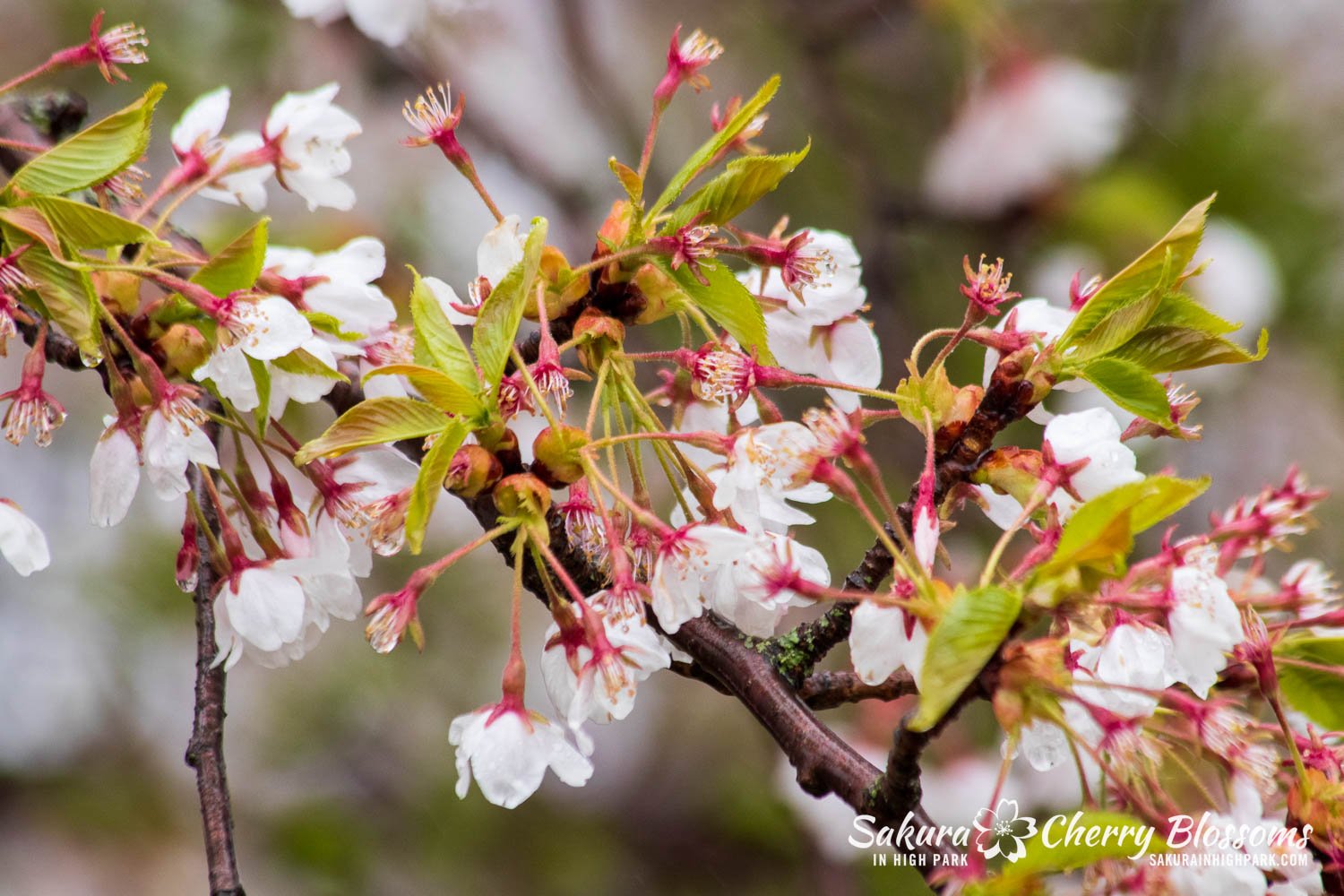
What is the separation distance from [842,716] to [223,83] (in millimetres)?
1428

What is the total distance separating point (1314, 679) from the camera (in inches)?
23.8

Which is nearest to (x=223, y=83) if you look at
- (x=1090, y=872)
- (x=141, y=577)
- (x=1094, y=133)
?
(x=141, y=577)

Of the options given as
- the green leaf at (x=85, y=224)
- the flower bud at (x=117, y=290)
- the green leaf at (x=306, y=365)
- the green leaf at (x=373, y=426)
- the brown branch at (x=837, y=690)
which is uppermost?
the green leaf at (x=85, y=224)

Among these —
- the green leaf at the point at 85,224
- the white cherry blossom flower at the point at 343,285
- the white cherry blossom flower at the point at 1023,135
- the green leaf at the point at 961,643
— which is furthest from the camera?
the white cherry blossom flower at the point at 1023,135

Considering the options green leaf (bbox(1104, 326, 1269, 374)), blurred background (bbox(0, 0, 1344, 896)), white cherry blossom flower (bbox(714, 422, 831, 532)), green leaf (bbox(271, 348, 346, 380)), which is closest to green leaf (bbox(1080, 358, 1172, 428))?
green leaf (bbox(1104, 326, 1269, 374))

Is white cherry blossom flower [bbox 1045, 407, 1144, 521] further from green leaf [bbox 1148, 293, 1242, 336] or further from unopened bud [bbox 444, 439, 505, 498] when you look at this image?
unopened bud [bbox 444, 439, 505, 498]

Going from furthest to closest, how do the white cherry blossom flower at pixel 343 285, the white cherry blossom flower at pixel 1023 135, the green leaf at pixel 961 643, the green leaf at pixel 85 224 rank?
the white cherry blossom flower at pixel 1023 135 < the white cherry blossom flower at pixel 343 285 < the green leaf at pixel 85 224 < the green leaf at pixel 961 643

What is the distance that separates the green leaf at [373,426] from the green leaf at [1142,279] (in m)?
0.31

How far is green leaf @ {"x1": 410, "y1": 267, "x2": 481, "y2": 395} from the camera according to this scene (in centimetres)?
52

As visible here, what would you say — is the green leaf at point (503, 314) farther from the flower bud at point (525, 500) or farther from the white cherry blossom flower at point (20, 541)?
the white cherry blossom flower at point (20, 541)

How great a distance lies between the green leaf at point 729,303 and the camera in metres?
0.57

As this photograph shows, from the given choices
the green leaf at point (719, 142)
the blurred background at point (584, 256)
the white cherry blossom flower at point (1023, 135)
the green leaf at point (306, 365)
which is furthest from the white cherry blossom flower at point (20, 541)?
the white cherry blossom flower at point (1023, 135)

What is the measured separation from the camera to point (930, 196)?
1.86m

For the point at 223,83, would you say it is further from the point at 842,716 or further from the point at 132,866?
the point at 132,866
